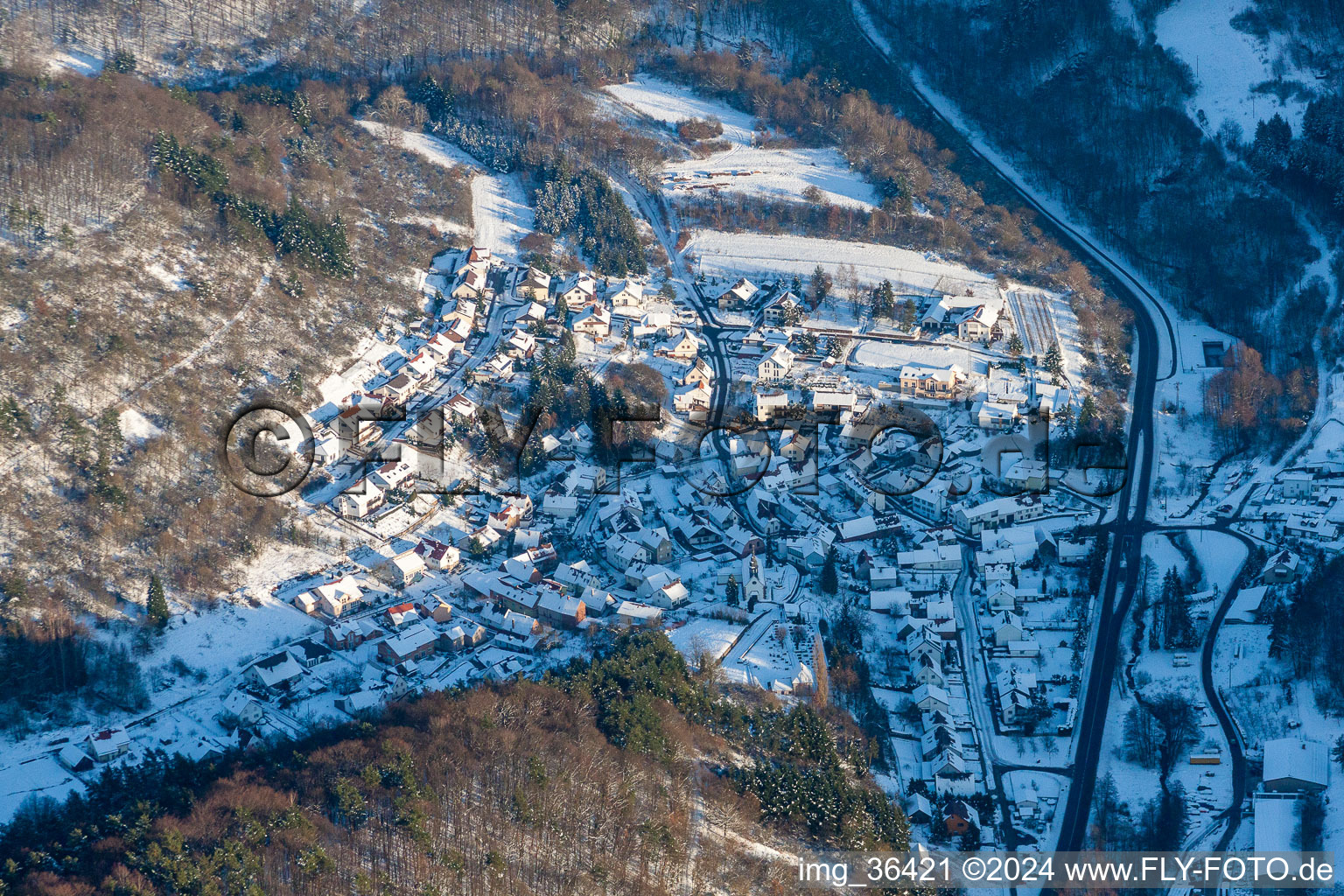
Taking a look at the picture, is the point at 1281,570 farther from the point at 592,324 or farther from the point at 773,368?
the point at 592,324

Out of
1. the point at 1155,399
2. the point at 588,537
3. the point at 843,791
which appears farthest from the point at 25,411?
the point at 1155,399

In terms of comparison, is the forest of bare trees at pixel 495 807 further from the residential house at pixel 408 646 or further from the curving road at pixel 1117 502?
the curving road at pixel 1117 502

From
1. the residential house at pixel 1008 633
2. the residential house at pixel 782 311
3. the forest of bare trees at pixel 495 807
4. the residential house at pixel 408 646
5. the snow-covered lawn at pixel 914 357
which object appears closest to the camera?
the forest of bare trees at pixel 495 807

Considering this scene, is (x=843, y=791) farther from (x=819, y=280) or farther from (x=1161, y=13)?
(x=1161, y=13)

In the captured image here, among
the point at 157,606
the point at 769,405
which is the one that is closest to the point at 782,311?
the point at 769,405

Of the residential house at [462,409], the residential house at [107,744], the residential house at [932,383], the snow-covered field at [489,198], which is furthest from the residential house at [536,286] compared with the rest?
the residential house at [107,744]

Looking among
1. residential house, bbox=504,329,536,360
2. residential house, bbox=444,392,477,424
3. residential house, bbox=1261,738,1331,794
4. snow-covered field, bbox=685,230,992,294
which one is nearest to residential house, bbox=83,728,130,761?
residential house, bbox=444,392,477,424
